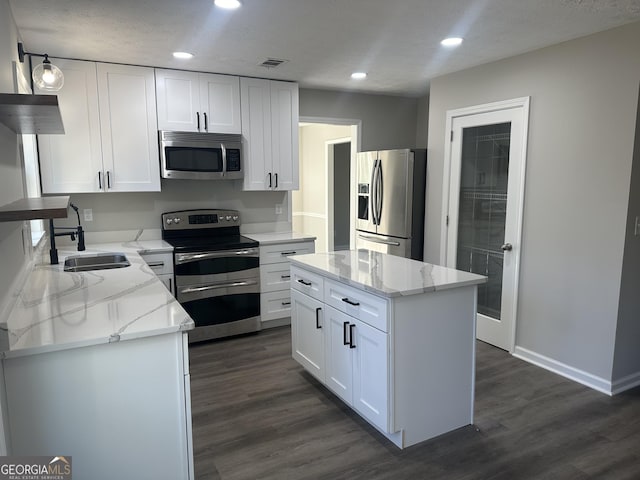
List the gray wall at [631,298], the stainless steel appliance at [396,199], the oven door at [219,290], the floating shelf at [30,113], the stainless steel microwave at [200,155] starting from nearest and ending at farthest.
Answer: the floating shelf at [30,113] → the gray wall at [631,298] → the oven door at [219,290] → the stainless steel microwave at [200,155] → the stainless steel appliance at [396,199]

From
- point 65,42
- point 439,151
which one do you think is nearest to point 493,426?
point 439,151

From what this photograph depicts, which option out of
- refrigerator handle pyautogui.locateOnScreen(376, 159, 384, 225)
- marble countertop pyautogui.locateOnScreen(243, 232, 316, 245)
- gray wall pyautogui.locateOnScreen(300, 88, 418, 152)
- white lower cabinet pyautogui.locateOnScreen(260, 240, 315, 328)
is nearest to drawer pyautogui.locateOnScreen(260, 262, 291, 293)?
white lower cabinet pyautogui.locateOnScreen(260, 240, 315, 328)

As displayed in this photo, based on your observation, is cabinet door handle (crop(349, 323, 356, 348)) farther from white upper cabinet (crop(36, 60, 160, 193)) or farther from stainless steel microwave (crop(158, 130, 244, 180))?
white upper cabinet (crop(36, 60, 160, 193))

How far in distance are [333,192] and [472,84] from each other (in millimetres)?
3443

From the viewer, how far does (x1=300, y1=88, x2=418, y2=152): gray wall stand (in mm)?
4906

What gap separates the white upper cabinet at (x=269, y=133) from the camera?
4.24 metres

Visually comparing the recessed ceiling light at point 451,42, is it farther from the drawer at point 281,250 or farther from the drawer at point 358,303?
the drawer at point 281,250

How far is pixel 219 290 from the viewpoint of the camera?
3.93 metres

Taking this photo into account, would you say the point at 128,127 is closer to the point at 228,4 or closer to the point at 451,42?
the point at 228,4

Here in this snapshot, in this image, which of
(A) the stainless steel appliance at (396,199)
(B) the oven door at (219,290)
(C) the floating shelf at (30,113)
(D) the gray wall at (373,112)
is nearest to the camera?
(C) the floating shelf at (30,113)

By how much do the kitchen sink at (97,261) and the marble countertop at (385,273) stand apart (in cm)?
126

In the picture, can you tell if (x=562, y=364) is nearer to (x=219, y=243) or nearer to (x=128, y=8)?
(x=219, y=243)

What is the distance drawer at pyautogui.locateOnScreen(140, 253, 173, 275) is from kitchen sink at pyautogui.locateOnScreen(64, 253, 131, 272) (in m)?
0.33

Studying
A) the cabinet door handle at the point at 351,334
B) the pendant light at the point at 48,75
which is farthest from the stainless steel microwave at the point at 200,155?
the cabinet door handle at the point at 351,334
